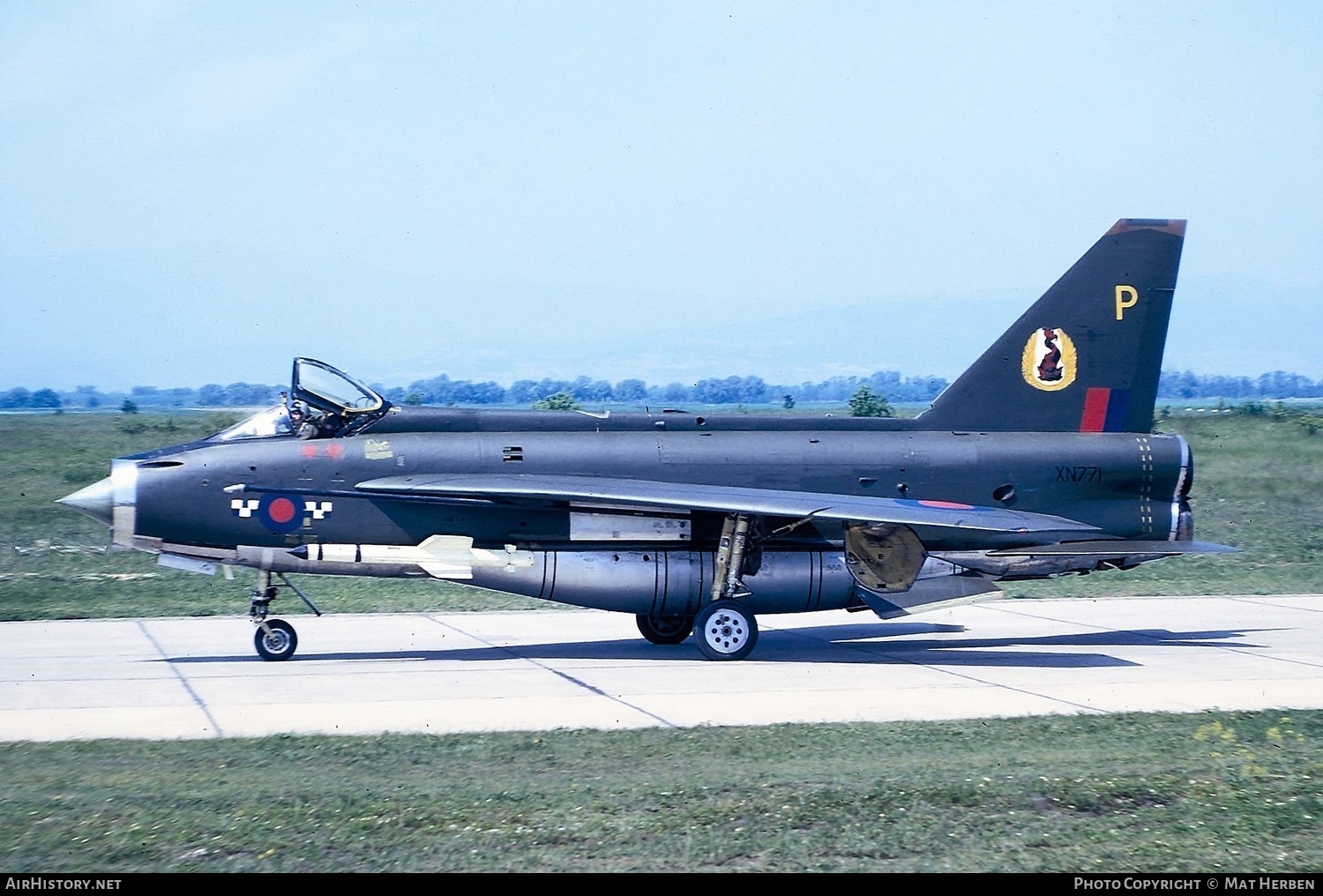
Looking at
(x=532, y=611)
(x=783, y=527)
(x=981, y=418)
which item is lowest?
(x=532, y=611)

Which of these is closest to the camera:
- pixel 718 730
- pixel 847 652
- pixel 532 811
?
pixel 532 811

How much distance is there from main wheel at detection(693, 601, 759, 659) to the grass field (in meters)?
3.90

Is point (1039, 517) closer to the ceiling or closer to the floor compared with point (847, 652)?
closer to the ceiling

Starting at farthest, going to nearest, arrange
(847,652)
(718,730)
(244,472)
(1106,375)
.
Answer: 1. (1106,375)
2. (847,652)
3. (244,472)
4. (718,730)

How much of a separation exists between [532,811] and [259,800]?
63.5 inches

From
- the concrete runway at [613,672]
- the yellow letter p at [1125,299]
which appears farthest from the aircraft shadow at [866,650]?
the yellow letter p at [1125,299]

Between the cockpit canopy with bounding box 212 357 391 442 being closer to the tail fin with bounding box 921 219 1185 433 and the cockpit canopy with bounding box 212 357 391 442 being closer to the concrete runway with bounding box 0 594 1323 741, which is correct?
the concrete runway with bounding box 0 594 1323 741

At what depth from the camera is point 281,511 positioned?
14422mm

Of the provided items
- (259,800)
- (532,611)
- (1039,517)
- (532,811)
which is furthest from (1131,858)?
(532,611)

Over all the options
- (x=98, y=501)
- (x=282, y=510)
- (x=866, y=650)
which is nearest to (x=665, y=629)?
(x=866, y=650)

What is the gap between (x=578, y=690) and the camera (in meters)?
12.6

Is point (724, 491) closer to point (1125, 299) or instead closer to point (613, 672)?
point (613, 672)

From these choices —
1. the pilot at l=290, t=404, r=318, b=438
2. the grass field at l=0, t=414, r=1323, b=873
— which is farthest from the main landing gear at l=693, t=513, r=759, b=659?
the pilot at l=290, t=404, r=318, b=438

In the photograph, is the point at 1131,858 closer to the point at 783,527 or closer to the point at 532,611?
the point at 783,527
